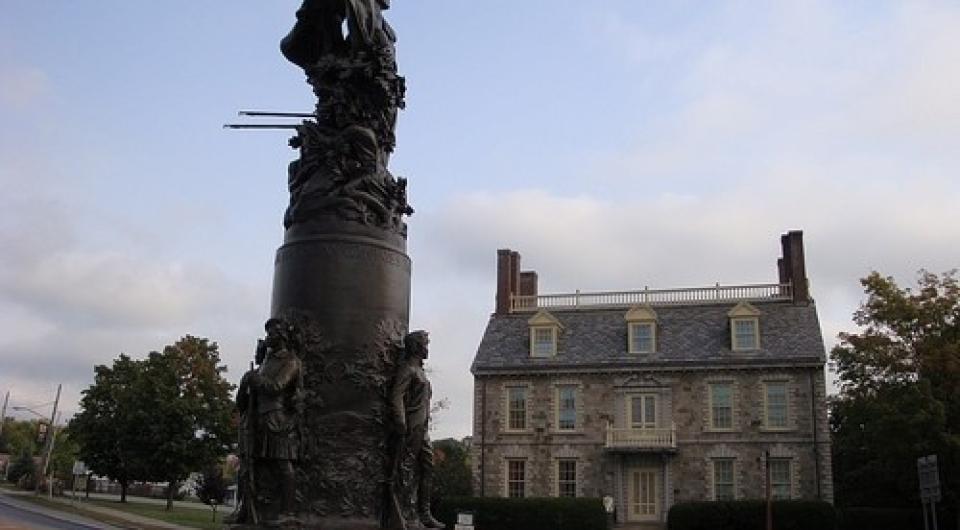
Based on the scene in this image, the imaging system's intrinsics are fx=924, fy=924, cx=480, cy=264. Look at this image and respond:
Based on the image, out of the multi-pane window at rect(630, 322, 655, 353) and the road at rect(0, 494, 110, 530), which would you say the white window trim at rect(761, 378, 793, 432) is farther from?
the road at rect(0, 494, 110, 530)

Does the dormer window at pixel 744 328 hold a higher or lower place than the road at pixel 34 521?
higher

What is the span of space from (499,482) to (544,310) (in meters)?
8.88

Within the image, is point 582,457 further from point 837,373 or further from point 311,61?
point 311,61

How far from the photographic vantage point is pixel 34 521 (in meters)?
29.8

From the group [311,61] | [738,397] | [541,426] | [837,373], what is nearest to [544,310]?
[541,426]

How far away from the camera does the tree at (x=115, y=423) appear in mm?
41719

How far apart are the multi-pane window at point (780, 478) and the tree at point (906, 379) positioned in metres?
3.36

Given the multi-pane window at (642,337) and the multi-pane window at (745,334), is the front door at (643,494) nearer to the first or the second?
the multi-pane window at (642,337)

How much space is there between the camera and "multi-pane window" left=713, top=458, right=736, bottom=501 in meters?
40.8

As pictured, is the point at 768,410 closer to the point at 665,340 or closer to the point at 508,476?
the point at 665,340

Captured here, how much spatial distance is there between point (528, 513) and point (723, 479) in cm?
884

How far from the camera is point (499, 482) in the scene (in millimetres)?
44031

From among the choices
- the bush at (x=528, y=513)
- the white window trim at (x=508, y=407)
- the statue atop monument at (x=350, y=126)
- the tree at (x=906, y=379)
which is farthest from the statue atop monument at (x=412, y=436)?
the white window trim at (x=508, y=407)

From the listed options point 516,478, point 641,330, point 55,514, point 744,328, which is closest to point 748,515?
point 744,328
